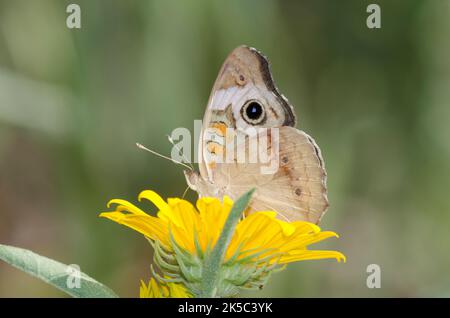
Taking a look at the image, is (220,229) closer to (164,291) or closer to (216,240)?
(216,240)

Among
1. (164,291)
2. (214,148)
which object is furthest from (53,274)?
(214,148)

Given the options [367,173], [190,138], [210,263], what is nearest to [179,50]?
[190,138]

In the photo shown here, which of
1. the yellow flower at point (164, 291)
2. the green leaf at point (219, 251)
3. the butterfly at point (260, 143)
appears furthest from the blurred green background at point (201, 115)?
the green leaf at point (219, 251)

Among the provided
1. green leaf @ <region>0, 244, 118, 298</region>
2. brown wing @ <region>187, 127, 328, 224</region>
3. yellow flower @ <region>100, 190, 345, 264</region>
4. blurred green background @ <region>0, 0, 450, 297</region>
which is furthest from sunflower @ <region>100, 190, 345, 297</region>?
blurred green background @ <region>0, 0, 450, 297</region>

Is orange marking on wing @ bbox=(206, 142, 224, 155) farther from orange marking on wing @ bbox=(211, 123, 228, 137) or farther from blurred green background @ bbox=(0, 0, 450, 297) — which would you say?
blurred green background @ bbox=(0, 0, 450, 297)

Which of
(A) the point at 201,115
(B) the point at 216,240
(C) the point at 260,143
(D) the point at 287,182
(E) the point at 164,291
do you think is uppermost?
(A) the point at 201,115

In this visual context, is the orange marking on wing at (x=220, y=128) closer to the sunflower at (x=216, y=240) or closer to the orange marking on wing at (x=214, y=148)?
the orange marking on wing at (x=214, y=148)

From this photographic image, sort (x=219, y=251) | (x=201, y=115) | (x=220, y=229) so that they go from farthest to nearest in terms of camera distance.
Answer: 1. (x=201, y=115)
2. (x=220, y=229)
3. (x=219, y=251)
